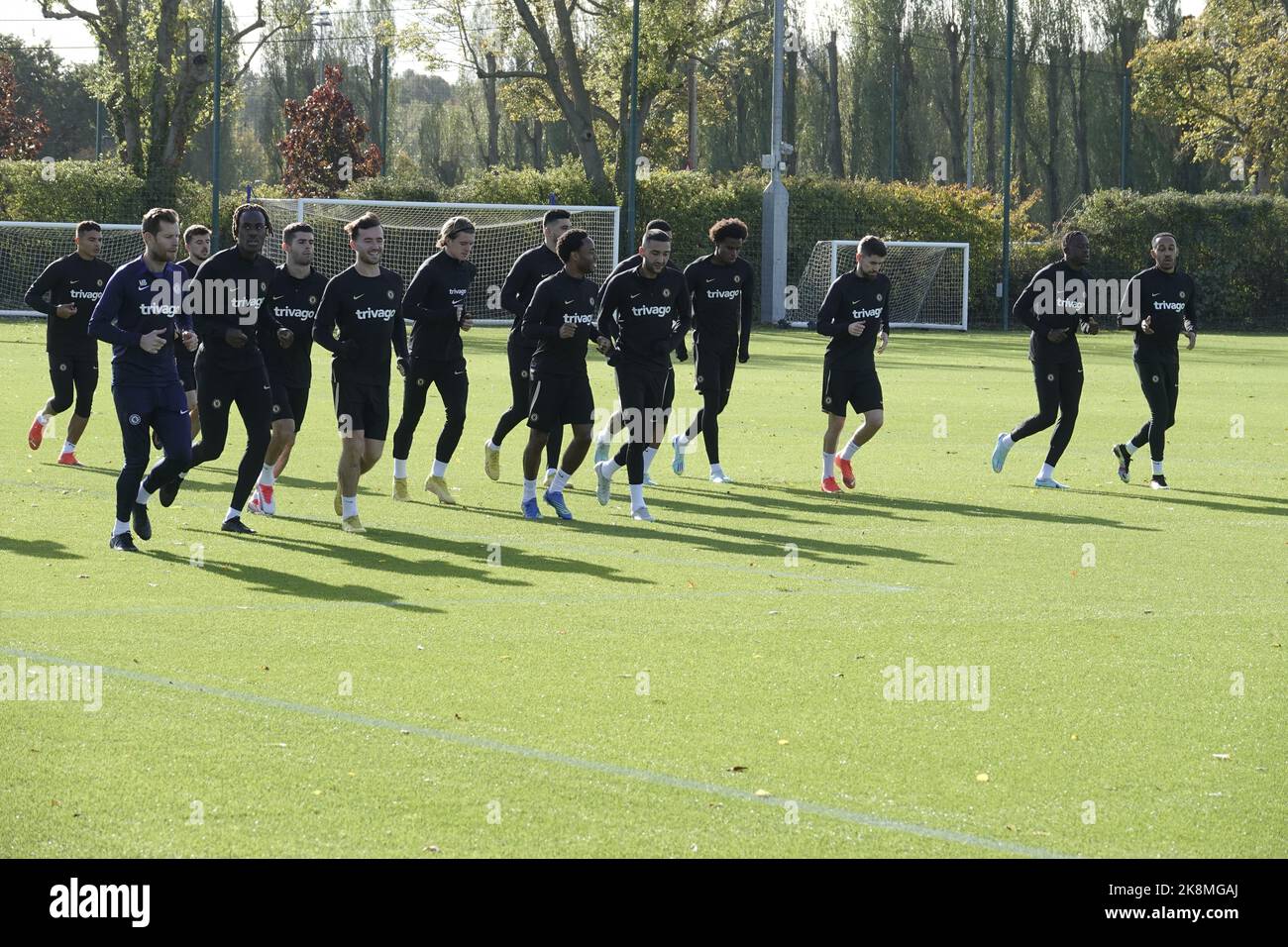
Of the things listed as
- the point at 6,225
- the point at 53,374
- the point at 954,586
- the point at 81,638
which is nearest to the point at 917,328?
the point at 6,225

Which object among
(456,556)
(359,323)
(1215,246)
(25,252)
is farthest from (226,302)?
(1215,246)

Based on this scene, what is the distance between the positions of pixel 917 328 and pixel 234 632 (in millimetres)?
38002

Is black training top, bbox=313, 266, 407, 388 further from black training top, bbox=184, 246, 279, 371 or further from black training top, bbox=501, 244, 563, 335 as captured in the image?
black training top, bbox=501, 244, 563, 335

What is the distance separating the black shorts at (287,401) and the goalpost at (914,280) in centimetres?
3216

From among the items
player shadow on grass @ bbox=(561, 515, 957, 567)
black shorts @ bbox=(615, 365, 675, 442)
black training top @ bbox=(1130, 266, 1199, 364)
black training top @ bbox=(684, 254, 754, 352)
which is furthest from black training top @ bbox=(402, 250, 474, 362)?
black training top @ bbox=(1130, 266, 1199, 364)

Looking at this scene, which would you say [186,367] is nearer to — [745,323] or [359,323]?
[359,323]

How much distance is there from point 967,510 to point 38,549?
695 cm

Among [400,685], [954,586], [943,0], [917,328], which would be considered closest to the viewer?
[400,685]

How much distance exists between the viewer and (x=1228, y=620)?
9602 mm

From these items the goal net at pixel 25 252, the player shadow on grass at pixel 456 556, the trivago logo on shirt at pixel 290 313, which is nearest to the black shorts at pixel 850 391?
the player shadow on grass at pixel 456 556

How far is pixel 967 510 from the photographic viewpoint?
552 inches

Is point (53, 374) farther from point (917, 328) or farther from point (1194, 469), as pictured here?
point (917, 328)

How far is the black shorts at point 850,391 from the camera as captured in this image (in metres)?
15.1

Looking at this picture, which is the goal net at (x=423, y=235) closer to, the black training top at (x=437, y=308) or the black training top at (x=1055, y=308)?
the black training top at (x=1055, y=308)
